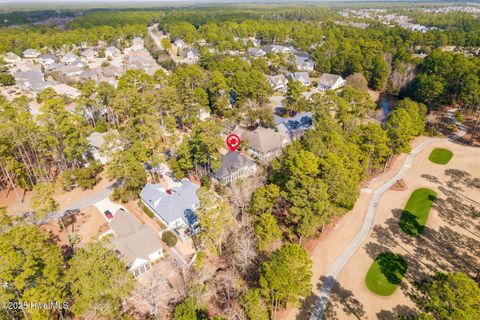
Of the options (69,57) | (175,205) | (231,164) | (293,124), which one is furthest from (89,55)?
(175,205)

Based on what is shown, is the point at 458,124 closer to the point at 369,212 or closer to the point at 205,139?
the point at 369,212

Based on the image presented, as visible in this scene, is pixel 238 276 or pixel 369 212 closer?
pixel 238 276

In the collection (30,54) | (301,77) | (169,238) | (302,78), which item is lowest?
(169,238)

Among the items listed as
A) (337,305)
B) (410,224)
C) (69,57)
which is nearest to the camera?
(337,305)

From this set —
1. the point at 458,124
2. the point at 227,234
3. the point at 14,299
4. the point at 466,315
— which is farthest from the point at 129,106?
the point at 458,124

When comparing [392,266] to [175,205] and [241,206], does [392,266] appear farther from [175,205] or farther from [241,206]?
[175,205]

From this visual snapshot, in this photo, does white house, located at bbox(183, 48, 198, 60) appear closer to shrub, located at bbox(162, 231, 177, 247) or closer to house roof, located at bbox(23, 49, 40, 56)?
house roof, located at bbox(23, 49, 40, 56)
